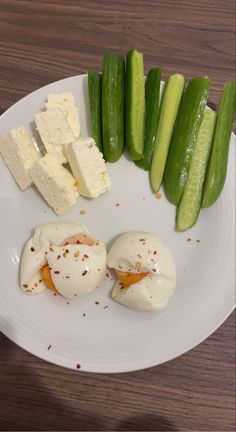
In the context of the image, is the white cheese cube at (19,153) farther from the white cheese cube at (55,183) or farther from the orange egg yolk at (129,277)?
the orange egg yolk at (129,277)

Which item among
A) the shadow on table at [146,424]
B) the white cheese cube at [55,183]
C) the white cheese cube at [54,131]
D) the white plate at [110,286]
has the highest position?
the white cheese cube at [54,131]

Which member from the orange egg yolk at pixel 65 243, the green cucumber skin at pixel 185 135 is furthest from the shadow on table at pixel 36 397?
the green cucumber skin at pixel 185 135

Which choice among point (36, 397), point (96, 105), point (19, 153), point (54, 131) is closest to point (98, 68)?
point (96, 105)

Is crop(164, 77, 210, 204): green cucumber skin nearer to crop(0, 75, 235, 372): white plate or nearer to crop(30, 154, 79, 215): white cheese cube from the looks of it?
crop(0, 75, 235, 372): white plate

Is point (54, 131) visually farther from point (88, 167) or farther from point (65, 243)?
point (65, 243)

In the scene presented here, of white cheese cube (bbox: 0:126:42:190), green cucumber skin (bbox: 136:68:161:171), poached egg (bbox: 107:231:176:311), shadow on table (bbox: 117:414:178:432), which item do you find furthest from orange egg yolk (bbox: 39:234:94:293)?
shadow on table (bbox: 117:414:178:432)

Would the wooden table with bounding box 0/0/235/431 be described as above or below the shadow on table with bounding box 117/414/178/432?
above

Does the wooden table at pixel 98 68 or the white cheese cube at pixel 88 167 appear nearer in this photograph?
the white cheese cube at pixel 88 167
